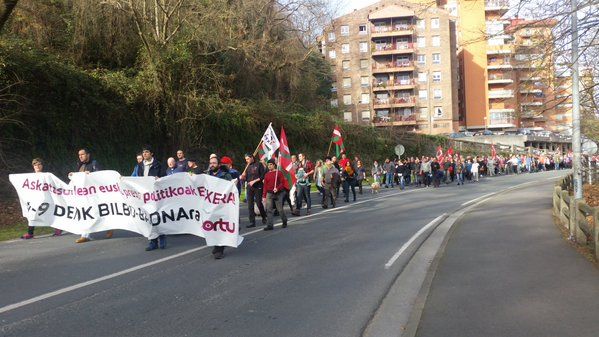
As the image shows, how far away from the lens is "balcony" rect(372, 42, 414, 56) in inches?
3031

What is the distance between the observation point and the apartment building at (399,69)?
254 ft

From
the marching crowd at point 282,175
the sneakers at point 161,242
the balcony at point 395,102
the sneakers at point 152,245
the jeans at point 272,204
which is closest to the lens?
the sneakers at point 152,245

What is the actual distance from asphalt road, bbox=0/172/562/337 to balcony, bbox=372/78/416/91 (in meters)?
68.0

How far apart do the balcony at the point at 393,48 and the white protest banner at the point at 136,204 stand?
70.7 meters

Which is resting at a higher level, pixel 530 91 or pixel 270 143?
pixel 530 91

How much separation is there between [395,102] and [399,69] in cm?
505

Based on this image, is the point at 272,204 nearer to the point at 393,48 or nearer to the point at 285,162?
the point at 285,162

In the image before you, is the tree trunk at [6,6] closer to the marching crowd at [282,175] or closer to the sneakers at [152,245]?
the marching crowd at [282,175]

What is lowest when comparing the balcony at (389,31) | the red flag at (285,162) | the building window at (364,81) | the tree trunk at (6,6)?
the red flag at (285,162)

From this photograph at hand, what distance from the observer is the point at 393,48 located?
7762 cm

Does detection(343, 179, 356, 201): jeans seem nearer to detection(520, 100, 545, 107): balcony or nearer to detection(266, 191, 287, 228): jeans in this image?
detection(266, 191, 287, 228): jeans

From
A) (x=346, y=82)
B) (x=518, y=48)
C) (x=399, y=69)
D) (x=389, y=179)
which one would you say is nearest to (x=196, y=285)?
(x=518, y=48)

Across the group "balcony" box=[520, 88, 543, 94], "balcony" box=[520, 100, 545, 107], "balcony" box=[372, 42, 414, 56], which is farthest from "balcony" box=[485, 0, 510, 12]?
"balcony" box=[372, 42, 414, 56]

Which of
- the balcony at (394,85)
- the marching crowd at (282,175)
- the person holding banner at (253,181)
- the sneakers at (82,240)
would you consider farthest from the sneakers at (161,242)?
the balcony at (394,85)
